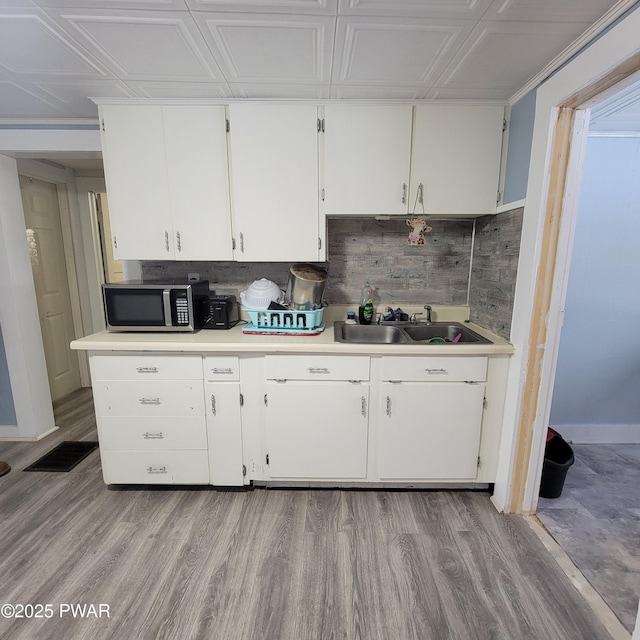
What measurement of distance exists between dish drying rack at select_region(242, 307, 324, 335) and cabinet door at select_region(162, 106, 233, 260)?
404 millimetres

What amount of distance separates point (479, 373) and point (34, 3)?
2.37 metres

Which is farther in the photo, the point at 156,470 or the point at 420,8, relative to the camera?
the point at 156,470

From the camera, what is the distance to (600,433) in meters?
2.50

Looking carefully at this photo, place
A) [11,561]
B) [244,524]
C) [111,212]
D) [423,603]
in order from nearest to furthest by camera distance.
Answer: [423,603]
[11,561]
[244,524]
[111,212]

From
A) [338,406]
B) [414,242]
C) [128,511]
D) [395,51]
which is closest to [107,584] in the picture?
[128,511]

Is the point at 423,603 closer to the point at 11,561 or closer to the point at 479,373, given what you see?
the point at 479,373

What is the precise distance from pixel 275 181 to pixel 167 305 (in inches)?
36.3

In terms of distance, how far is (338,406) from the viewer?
1891 millimetres

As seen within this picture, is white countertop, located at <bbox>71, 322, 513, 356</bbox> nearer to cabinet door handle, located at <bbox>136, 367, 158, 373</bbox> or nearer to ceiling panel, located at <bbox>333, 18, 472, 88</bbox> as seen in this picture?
cabinet door handle, located at <bbox>136, 367, 158, 373</bbox>

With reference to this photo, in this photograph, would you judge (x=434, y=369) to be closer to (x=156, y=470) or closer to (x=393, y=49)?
(x=393, y=49)

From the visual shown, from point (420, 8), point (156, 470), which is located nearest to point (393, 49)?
point (420, 8)

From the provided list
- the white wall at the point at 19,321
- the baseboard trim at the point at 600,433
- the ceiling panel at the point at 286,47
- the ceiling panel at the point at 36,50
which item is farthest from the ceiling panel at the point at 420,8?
the baseboard trim at the point at 600,433

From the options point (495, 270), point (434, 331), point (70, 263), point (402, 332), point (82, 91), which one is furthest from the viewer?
point (70, 263)

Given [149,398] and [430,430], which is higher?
[149,398]
